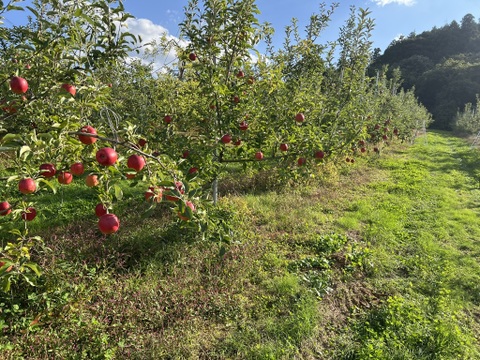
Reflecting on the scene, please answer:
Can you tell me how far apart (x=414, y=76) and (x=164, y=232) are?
56.3 meters

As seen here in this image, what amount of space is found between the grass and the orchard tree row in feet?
1.78

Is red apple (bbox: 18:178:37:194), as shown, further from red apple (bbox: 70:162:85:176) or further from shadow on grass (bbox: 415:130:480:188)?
shadow on grass (bbox: 415:130:480:188)

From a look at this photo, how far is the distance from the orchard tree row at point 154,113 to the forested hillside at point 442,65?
24859mm

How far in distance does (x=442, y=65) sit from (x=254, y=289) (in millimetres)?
58700

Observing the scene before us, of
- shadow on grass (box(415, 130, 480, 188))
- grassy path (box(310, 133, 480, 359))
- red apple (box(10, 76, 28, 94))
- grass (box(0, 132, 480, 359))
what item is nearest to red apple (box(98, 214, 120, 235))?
red apple (box(10, 76, 28, 94))

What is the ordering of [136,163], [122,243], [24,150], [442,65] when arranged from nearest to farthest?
[24,150], [136,163], [122,243], [442,65]

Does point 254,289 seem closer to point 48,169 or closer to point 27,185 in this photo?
point 48,169

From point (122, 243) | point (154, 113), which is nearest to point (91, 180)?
point (122, 243)

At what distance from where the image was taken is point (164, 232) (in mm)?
4727

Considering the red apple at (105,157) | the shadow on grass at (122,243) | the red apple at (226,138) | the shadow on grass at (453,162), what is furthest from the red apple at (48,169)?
the shadow on grass at (453,162)

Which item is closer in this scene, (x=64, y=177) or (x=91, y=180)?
(x=91, y=180)

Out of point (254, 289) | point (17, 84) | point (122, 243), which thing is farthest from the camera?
point (122, 243)

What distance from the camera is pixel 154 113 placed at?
17.3 ft

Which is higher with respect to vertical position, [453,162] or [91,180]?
[91,180]
